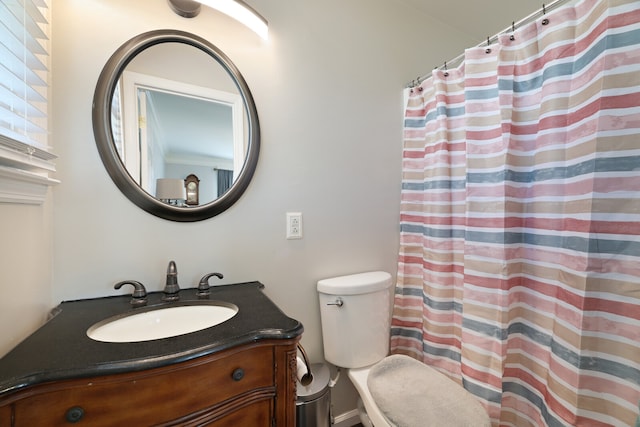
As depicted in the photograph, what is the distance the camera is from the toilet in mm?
968

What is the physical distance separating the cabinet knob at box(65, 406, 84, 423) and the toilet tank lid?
920mm

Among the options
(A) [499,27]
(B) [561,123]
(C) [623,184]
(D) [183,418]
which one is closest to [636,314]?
(C) [623,184]

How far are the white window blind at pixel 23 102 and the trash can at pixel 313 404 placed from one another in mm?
1128

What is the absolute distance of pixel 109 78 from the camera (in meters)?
0.96

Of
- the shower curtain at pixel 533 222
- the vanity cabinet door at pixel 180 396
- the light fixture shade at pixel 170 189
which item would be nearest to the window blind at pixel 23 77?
the light fixture shade at pixel 170 189

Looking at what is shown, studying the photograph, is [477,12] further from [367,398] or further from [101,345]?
[101,345]

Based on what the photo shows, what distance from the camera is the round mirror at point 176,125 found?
3.23 ft

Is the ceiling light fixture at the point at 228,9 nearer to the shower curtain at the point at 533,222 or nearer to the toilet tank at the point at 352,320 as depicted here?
the shower curtain at the point at 533,222

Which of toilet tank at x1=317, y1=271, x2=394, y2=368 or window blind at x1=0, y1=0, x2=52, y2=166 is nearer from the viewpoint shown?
window blind at x1=0, y1=0, x2=52, y2=166

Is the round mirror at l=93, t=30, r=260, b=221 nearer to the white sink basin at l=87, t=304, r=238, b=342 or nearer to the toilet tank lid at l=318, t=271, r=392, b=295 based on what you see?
the white sink basin at l=87, t=304, r=238, b=342

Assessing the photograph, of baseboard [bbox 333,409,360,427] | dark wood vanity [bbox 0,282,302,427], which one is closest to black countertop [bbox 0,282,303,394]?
dark wood vanity [bbox 0,282,302,427]

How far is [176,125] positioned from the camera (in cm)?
110

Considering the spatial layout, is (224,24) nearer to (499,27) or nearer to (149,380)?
(149,380)

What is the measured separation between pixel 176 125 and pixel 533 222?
1523 millimetres
